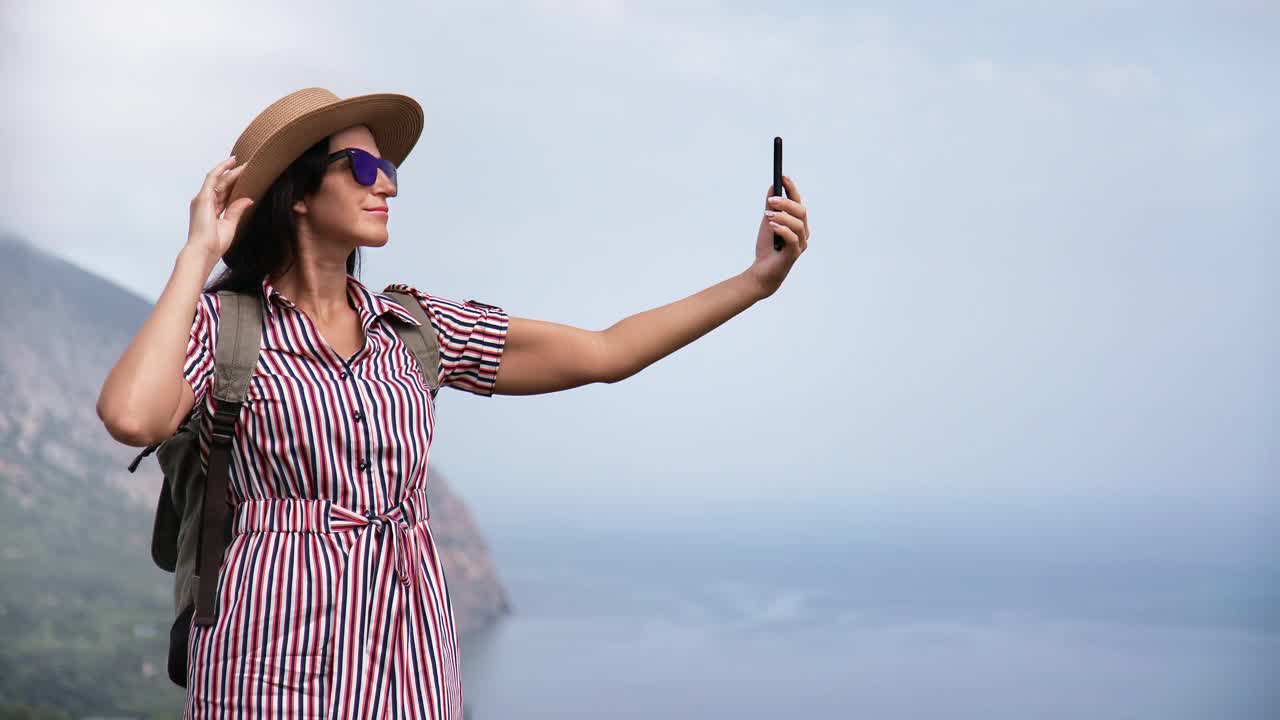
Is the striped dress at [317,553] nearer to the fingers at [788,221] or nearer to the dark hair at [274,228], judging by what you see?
the dark hair at [274,228]

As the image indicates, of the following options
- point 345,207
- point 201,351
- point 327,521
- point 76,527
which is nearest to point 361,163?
point 345,207

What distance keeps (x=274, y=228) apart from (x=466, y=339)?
258mm

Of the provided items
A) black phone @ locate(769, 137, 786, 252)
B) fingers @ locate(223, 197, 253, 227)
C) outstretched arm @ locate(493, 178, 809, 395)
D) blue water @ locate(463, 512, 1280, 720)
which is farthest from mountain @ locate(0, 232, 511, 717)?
fingers @ locate(223, 197, 253, 227)

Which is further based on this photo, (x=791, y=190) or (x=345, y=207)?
(x=791, y=190)

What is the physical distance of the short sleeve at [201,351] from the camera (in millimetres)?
1515

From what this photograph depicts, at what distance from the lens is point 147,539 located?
222 inches

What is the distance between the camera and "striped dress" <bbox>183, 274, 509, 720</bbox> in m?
1.54

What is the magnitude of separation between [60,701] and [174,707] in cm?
41

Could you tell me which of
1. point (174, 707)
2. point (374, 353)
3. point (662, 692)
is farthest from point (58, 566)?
point (374, 353)

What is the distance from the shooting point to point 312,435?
154cm

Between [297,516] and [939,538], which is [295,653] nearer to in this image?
[297,516]

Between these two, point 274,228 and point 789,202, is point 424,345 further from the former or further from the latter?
point 789,202

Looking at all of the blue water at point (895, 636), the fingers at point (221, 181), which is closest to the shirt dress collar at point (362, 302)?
the fingers at point (221, 181)

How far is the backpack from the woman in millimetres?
14
